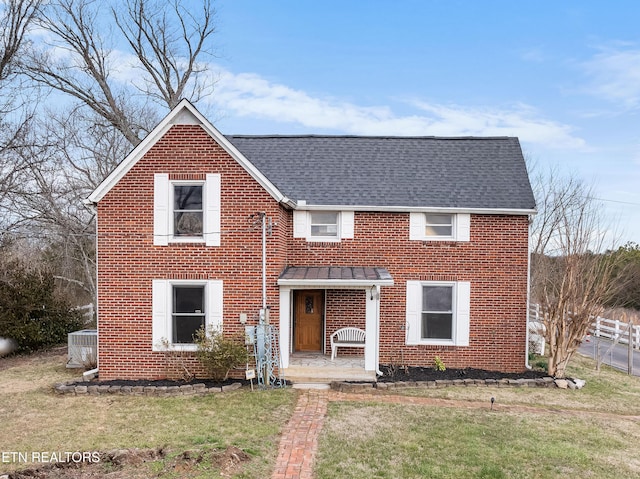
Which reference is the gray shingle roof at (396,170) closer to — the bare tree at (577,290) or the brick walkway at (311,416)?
the bare tree at (577,290)

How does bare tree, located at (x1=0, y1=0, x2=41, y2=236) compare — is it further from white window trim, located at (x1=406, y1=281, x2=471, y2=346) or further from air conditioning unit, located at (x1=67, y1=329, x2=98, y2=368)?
white window trim, located at (x1=406, y1=281, x2=471, y2=346)

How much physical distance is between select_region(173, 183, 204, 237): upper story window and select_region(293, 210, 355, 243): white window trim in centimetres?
302

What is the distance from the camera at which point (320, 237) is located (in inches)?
541

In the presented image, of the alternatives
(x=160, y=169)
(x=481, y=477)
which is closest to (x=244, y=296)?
(x=160, y=169)

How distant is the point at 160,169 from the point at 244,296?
3.88m

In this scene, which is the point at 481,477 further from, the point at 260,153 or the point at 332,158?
the point at 260,153

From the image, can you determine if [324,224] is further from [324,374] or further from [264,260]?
[324,374]

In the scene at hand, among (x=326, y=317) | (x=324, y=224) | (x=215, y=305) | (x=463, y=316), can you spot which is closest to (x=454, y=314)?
(x=463, y=316)

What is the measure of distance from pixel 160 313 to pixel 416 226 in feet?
24.8

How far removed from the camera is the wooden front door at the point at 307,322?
553 inches

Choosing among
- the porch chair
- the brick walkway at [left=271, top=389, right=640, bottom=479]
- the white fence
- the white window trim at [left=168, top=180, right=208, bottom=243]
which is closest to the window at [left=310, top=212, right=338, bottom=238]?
the porch chair

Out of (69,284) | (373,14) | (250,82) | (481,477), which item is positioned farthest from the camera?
(69,284)

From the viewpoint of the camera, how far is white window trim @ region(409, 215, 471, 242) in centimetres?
1347

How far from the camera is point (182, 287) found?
1182cm
